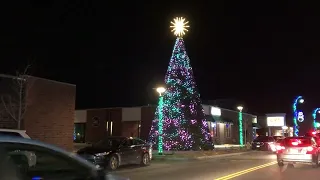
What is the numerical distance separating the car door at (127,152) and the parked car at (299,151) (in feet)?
22.9

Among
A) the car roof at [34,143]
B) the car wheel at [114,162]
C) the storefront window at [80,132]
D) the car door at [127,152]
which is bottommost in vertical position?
the car wheel at [114,162]

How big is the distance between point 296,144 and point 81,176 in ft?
55.6

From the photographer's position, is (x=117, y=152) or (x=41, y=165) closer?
(x=41, y=165)

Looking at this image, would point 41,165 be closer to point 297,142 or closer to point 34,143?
point 34,143

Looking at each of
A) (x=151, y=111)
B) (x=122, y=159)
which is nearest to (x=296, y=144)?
(x=122, y=159)

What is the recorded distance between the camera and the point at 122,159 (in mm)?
20016

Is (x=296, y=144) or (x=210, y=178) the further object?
(x=296, y=144)

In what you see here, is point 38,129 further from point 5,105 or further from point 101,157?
point 101,157

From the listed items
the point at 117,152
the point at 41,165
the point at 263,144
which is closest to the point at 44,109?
the point at 117,152

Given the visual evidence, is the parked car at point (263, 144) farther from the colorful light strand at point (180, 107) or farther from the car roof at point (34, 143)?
the car roof at point (34, 143)

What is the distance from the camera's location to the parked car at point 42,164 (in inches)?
158

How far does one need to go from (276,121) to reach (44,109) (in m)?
64.8

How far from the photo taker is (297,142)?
65.6ft

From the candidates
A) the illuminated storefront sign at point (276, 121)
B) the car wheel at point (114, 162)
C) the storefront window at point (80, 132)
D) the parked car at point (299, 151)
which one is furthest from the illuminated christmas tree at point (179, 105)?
the illuminated storefront sign at point (276, 121)
